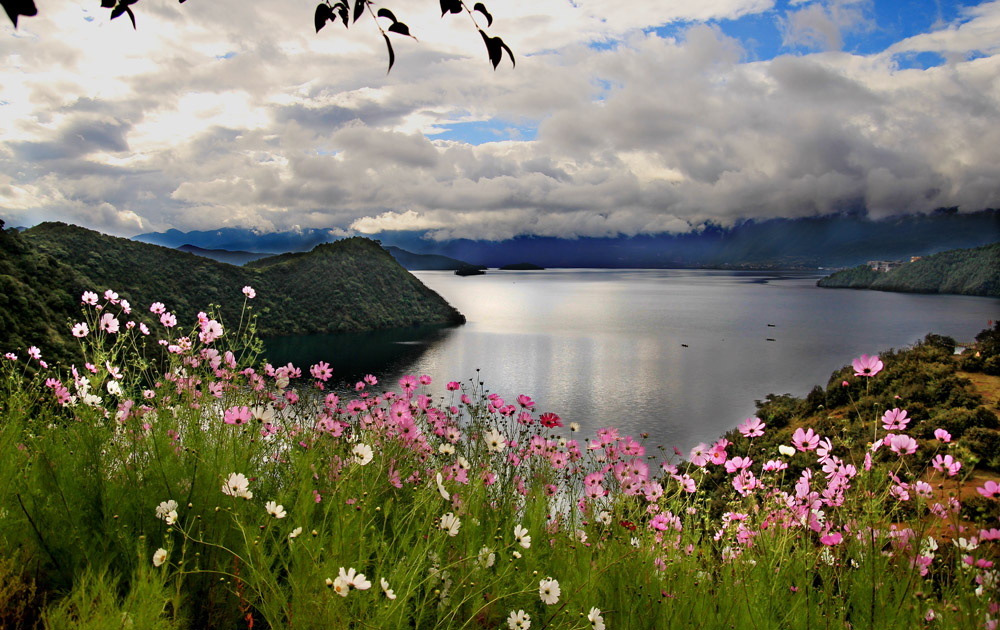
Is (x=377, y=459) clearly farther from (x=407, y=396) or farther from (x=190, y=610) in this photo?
(x=190, y=610)

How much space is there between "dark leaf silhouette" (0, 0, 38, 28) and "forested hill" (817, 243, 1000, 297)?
18147 centimetres

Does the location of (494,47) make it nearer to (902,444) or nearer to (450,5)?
(450,5)

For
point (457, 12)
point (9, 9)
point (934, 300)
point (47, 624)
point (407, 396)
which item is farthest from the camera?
point (934, 300)

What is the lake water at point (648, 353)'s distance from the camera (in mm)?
37469

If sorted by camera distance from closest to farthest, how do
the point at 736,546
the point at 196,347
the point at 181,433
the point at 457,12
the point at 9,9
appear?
the point at 9,9, the point at 457,12, the point at 181,433, the point at 736,546, the point at 196,347

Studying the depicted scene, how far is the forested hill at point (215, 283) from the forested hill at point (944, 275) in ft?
463

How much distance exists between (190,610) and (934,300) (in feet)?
554

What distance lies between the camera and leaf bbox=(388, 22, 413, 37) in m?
2.07

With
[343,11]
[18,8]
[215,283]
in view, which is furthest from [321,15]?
[215,283]

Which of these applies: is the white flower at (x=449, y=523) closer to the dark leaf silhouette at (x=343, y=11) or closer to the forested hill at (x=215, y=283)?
the dark leaf silhouette at (x=343, y=11)

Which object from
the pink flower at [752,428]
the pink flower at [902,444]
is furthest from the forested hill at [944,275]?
the pink flower at [902,444]

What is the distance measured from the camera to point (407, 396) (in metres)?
4.55

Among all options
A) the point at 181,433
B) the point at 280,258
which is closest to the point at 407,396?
the point at 181,433

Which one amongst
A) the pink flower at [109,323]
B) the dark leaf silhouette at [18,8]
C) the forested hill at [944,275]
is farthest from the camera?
the forested hill at [944,275]
